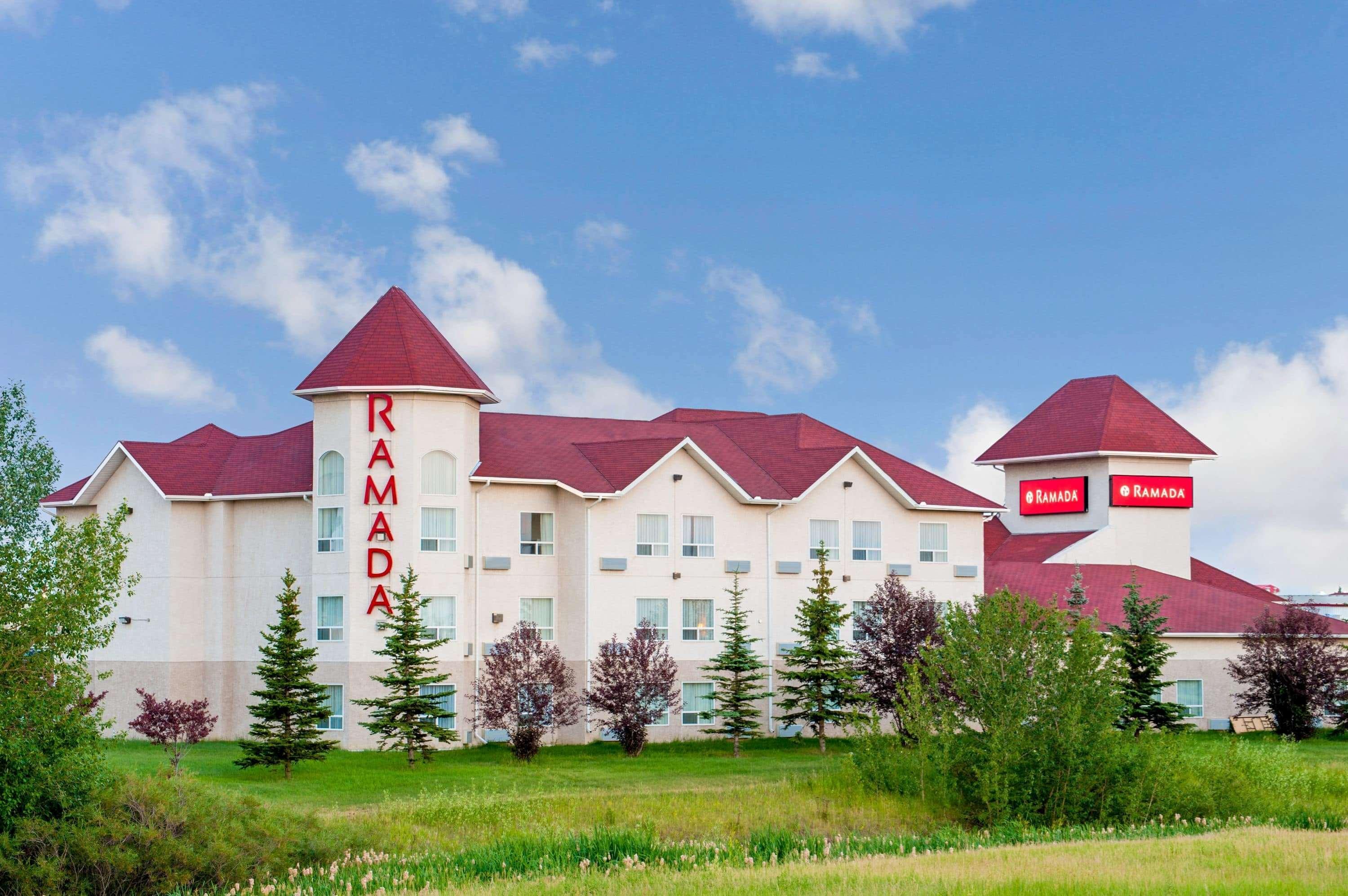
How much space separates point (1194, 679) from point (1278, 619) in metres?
3.67

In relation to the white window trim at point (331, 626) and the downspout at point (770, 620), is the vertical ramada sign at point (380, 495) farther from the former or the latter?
the downspout at point (770, 620)

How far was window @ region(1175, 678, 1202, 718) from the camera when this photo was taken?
53628mm

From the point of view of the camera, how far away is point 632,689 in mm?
42906

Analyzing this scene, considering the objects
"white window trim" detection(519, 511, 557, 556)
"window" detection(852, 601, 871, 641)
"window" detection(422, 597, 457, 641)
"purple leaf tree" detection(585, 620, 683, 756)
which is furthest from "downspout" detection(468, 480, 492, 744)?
"window" detection(852, 601, 871, 641)

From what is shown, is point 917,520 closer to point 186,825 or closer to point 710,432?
point 710,432

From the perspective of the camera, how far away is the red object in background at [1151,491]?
209ft

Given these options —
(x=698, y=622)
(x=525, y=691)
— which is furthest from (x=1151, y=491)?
(x=525, y=691)

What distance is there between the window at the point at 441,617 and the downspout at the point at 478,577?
82 cm

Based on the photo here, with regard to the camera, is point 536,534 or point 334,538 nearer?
point 334,538

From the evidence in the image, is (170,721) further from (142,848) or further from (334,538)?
(142,848)

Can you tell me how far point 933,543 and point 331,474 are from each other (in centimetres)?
2098

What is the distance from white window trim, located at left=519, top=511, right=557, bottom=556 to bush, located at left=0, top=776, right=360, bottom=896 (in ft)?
80.0

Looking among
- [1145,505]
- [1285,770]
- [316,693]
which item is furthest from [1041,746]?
[1145,505]

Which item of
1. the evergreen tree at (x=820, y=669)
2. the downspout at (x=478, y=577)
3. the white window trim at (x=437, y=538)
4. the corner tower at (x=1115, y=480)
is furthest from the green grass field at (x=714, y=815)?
the corner tower at (x=1115, y=480)
